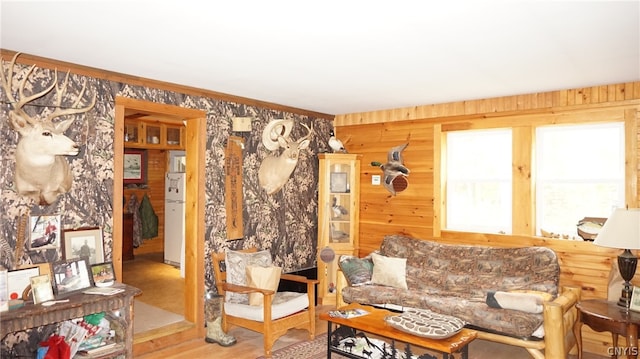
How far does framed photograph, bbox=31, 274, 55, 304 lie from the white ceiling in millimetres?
1621

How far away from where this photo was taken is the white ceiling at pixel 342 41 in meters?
2.32

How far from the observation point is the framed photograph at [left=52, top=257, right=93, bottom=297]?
10.1ft

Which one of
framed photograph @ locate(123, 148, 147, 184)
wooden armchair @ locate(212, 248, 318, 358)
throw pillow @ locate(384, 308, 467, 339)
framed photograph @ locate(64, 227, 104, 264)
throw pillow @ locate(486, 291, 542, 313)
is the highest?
framed photograph @ locate(123, 148, 147, 184)

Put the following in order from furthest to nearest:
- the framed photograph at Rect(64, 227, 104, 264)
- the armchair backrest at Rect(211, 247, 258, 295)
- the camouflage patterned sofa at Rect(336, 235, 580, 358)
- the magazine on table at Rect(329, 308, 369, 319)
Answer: the armchair backrest at Rect(211, 247, 258, 295) < the magazine on table at Rect(329, 308, 369, 319) < the camouflage patterned sofa at Rect(336, 235, 580, 358) < the framed photograph at Rect(64, 227, 104, 264)

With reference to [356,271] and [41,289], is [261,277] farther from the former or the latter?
[41,289]

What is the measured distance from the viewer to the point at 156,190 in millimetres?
8289

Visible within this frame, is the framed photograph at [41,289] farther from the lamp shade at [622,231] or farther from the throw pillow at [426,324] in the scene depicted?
the lamp shade at [622,231]

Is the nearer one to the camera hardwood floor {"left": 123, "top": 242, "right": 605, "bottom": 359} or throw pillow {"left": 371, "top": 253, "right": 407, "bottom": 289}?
hardwood floor {"left": 123, "top": 242, "right": 605, "bottom": 359}

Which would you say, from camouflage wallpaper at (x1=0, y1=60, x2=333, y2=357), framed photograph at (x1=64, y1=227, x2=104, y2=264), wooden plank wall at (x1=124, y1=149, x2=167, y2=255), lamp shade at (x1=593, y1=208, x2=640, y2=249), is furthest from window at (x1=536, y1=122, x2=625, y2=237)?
wooden plank wall at (x1=124, y1=149, x2=167, y2=255)

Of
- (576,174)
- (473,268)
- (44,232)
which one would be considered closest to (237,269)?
(44,232)

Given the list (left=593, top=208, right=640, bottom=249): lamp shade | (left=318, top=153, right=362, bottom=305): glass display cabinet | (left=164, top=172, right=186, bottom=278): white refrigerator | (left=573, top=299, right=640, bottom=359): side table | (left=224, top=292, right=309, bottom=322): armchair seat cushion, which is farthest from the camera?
(left=164, top=172, right=186, bottom=278): white refrigerator

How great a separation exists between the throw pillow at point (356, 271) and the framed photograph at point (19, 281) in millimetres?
2912

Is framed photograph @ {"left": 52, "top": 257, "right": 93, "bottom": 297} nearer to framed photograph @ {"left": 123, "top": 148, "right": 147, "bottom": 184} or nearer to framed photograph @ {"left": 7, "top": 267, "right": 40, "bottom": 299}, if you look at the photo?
framed photograph @ {"left": 7, "top": 267, "right": 40, "bottom": 299}

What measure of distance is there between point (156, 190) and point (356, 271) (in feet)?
16.8
